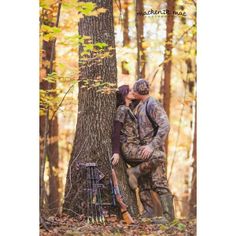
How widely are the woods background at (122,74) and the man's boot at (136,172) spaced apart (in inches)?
11.0

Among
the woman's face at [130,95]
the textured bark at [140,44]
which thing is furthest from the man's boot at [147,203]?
the textured bark at [140,44]

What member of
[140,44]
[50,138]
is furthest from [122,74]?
[50,138]

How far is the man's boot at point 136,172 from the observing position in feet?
25.2

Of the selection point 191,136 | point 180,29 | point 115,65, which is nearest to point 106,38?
point 115,65

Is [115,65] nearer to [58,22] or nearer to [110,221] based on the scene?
[58,22]

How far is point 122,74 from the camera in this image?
7707 mm

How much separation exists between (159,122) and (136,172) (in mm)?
693

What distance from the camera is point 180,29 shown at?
7.77m

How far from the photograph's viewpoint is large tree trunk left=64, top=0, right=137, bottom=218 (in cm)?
760

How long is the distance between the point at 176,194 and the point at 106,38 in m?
2.15

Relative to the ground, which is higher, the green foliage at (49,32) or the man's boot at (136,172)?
the green foliage at (49,32)

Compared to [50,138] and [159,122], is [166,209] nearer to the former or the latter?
[159,122]

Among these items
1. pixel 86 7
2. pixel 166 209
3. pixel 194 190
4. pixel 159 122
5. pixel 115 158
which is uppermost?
pixel 86 7

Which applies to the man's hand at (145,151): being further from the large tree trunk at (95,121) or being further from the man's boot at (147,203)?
the man's boot at (147,203)
